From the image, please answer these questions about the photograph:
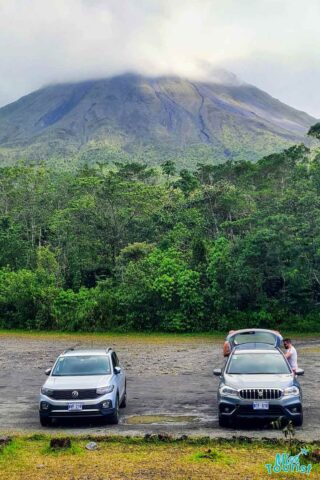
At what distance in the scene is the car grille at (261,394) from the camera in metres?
11.2

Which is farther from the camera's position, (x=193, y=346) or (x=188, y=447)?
(x=193, y=346)

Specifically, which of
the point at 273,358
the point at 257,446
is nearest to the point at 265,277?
the point at 273,358

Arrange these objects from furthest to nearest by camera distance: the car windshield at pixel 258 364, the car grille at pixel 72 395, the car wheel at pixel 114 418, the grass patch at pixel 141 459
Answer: the car windshield at pixel 258 364 → the car wheel at pixel 114 418 → the car grille at pixel 72 395 → the grass patch at pixel 141 459

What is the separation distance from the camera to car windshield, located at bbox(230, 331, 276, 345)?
18188 mm

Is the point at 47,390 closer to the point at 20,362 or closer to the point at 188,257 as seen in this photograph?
the point at 20,362

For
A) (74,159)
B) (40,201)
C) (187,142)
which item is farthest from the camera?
(187,142)

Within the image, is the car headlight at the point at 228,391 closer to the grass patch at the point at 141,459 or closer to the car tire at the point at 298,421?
the car tire at the point at 298,421

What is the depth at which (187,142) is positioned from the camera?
160m

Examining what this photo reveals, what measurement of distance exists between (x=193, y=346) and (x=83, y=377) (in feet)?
61.2

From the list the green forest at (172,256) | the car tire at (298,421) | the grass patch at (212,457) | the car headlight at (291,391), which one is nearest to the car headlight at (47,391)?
the grass patch at (212,457)

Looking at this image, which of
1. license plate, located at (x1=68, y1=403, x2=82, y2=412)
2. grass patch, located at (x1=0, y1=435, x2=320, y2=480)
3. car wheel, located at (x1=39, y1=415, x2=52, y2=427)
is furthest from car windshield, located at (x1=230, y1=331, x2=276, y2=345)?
grass patch, located at (x1=0, y1=435, x2=320, y2=480)

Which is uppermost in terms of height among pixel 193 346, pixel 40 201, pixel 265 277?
pixel 40 201

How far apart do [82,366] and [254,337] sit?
7.16 meters

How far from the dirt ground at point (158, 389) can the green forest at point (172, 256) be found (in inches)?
198
